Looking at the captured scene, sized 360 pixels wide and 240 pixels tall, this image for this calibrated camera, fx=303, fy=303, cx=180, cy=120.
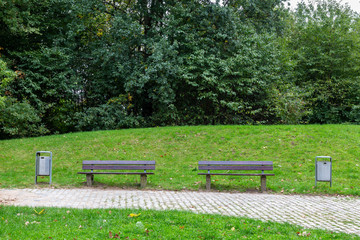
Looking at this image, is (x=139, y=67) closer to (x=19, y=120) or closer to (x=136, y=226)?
(x=19, y=120)

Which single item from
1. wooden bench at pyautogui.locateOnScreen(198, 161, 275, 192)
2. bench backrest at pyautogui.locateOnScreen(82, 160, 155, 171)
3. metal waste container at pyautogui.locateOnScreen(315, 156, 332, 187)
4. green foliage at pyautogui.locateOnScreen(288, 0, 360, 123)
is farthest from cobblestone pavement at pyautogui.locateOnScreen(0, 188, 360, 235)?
green foliage at pyautogui.locateOnScreen(288, 0, 360, 123)

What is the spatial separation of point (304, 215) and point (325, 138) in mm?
8141

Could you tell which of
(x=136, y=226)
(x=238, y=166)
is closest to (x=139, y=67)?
(x=238, y=166)

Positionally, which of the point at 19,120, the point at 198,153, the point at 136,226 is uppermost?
the point at 19,120

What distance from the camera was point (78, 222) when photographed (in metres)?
5.02

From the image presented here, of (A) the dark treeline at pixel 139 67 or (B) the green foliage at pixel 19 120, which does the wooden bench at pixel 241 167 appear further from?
(B) the green foliage at pixel 19 120

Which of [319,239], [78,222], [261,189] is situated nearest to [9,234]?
[78,222]

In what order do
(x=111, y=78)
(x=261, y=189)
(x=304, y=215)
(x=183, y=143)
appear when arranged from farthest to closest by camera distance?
(x=111, y=78), (x=183, y=143), (x=261, y=189), (x=304, y=215)

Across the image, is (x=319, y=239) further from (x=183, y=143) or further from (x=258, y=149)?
(x=183, y=143)

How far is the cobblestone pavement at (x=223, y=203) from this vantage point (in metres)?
5.73

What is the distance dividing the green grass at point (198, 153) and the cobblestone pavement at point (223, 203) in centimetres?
78

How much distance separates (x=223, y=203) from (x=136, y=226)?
2662 millimetres

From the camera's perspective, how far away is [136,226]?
4.77 m

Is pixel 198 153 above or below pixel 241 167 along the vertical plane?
below
